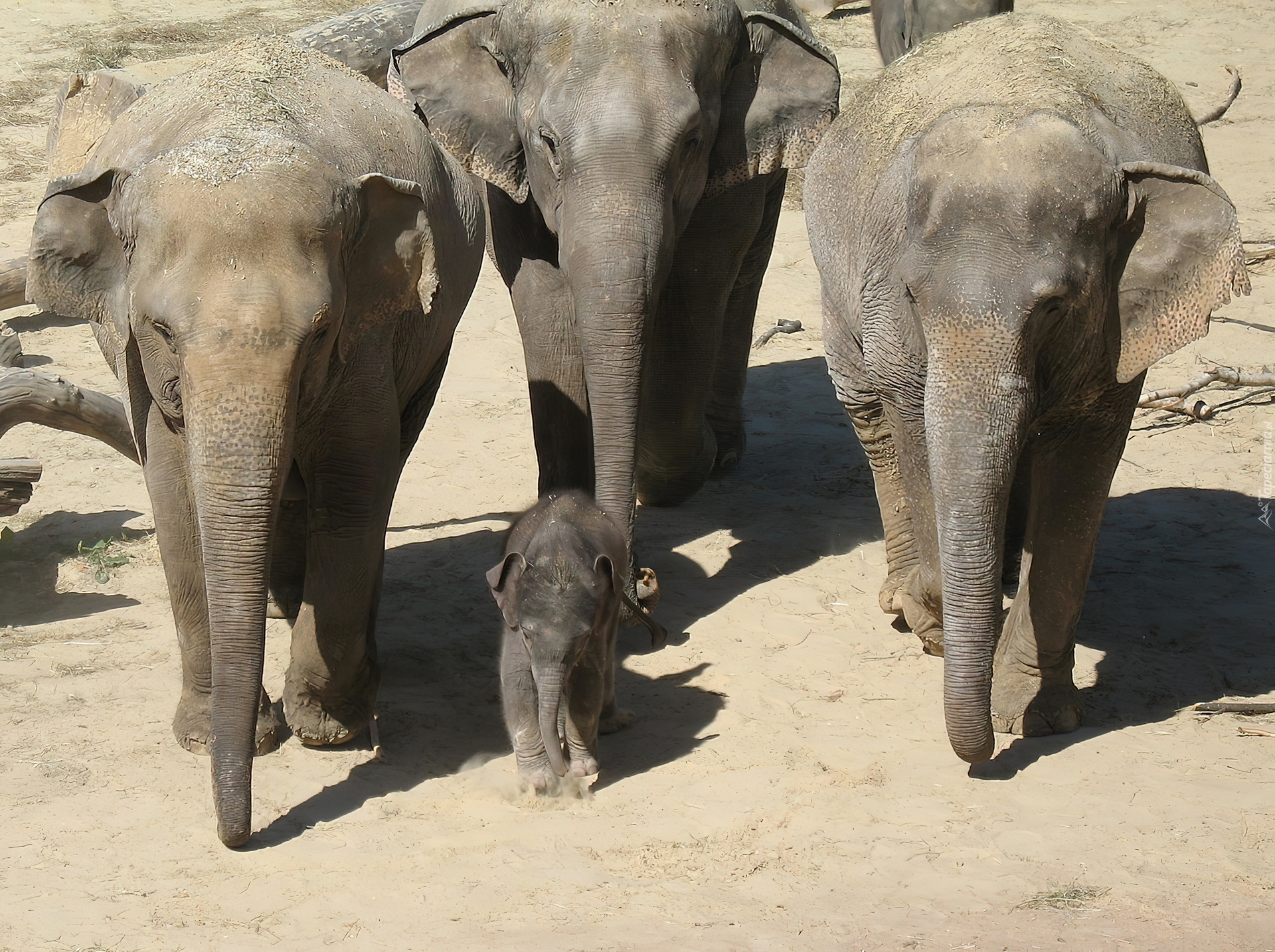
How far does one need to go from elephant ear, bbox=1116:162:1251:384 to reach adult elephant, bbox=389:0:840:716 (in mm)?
1611

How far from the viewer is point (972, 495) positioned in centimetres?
416

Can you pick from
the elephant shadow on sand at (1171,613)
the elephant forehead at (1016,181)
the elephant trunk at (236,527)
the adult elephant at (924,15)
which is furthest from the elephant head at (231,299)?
the adult elephant at (924,15)

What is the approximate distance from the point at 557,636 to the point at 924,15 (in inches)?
205

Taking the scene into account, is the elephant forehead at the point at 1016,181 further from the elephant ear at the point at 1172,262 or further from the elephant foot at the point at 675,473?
the elephant foot at the point at 675,473

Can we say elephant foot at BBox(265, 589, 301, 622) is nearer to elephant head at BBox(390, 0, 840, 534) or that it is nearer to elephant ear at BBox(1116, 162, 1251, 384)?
elephant head at BBox(390, 0, 840, 534)

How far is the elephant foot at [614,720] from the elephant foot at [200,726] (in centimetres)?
100

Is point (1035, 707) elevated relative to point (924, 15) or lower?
lower

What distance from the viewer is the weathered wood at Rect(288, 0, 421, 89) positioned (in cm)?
835

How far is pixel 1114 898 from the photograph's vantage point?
3.97 meters

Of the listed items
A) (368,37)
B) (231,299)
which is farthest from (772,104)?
(368,37)

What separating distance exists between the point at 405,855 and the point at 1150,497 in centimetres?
412

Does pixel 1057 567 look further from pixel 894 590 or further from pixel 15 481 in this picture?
pixel 15 481

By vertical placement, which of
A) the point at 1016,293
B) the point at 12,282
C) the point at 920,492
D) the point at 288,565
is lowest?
the point at 288,565

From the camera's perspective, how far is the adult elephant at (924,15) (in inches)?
325
